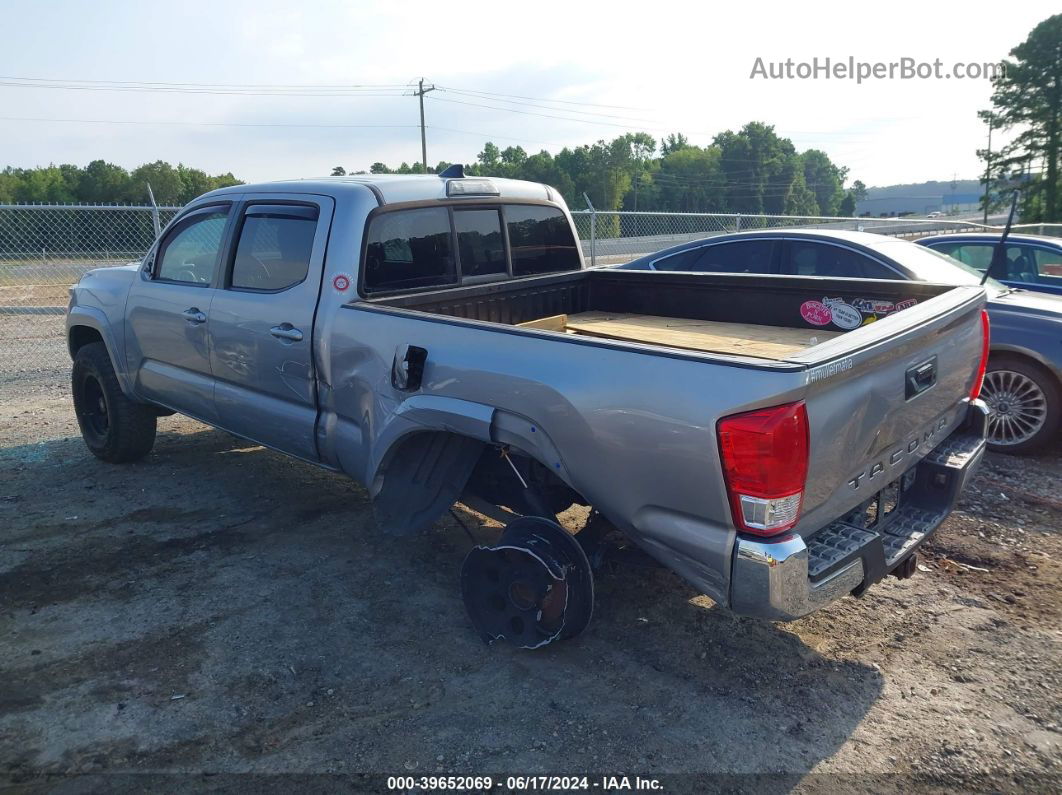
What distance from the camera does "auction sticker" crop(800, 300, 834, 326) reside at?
170 inches

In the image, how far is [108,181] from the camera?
37.5 meters

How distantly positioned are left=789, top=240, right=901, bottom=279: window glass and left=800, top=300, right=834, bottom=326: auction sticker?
222 centimetres

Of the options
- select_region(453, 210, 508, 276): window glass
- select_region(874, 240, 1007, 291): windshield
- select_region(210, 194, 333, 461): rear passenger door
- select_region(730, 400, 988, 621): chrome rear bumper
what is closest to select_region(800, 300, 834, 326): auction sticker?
select_region(730, 400, 988, 621): chrome rear bumper

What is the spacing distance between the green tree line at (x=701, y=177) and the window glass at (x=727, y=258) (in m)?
35.8

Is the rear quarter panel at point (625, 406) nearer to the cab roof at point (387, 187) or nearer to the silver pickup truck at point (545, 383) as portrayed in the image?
the silver pickup truck at point (545, 383)

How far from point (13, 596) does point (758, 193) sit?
49.5 m

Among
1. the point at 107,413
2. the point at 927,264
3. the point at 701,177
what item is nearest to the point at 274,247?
the point at 107,413

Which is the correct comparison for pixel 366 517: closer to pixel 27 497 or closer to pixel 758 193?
pixel 27 497

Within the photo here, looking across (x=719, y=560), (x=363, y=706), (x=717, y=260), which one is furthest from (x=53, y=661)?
(x=717, y=260)

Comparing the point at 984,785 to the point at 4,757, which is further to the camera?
the point at 4,757

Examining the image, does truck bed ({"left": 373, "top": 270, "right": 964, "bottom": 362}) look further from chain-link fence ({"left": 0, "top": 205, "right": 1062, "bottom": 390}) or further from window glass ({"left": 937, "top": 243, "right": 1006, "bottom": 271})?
chain-link fence ({"left": 0, "top": 205, "right": 1062, "bottom": 390})

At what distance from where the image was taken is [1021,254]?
7988 mm

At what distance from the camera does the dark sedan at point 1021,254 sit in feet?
25.7

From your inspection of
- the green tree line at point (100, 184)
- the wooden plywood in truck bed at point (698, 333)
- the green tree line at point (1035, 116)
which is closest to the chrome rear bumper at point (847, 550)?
the wooden plywood in truck bed at point (698, 333)
